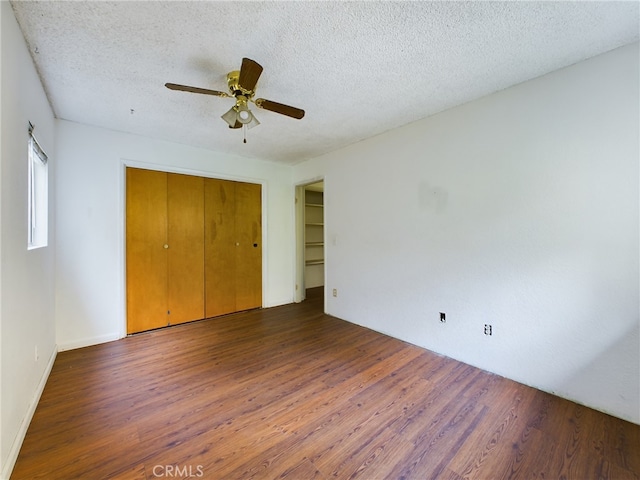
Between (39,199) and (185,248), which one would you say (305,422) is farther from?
(39,199)

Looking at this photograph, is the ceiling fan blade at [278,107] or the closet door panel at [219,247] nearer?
the ceiling fan blade at [278,107]

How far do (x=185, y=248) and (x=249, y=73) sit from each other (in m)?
2.57

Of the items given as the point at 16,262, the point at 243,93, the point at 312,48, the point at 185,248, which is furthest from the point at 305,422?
the point at 185,248

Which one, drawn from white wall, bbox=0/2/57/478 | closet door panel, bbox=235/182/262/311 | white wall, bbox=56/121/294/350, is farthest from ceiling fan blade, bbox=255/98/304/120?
closet door panel, bbox=235/182/262/311

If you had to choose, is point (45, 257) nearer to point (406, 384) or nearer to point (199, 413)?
point (199, 413)

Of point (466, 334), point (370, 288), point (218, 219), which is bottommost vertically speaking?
point (466, 334)

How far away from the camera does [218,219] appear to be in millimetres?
3703

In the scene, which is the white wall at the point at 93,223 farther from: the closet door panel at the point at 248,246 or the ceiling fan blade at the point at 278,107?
the ceiling fan blade at the point at 278,107

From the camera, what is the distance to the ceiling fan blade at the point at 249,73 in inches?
58.4

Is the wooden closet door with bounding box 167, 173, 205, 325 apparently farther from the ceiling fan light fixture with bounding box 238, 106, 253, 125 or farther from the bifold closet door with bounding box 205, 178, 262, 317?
the ceiling fan light fixture with bounding box 238, 106, 253, 125

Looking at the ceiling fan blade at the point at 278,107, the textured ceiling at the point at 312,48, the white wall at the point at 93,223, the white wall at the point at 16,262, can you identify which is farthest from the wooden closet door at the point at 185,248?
the ceiling fan blade at the point at 278,107

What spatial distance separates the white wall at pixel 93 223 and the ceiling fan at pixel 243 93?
1711 mm

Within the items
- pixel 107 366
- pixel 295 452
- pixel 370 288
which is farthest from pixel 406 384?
pixel 107 366

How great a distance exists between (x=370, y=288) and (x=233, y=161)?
267cm
